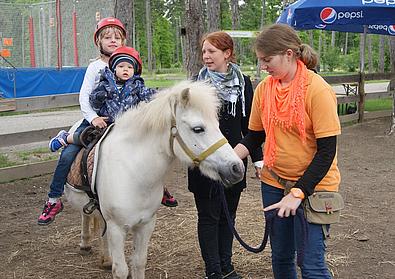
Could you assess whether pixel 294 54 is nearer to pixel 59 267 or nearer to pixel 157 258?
pixel 157 258

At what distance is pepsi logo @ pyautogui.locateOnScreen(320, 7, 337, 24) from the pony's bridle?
262 inches

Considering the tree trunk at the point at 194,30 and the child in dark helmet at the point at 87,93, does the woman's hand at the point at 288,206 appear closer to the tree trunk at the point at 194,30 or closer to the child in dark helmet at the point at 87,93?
the child in dark helmet at the point at 87,93

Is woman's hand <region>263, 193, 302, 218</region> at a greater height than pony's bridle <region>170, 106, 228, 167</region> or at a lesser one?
lesser

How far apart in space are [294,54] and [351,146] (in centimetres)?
735

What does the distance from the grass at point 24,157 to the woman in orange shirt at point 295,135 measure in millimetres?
5552

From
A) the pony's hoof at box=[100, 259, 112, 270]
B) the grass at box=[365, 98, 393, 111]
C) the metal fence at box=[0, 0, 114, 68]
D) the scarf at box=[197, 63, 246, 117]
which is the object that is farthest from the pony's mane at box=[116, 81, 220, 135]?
the grass at box=[365, 98, 393, 111]

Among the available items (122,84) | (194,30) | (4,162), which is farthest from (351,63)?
(122,84)

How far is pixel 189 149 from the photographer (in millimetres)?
2865

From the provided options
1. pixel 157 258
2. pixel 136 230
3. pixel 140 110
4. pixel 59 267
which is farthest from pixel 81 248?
pixel 140 110

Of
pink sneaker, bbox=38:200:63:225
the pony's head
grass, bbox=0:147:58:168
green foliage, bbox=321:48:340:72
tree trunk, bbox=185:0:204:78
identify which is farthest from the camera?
green foliage, bbox=321:48:340:72

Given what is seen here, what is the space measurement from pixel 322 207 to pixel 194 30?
633 cm

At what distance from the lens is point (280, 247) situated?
2766mm

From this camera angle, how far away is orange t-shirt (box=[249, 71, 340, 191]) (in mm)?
2393

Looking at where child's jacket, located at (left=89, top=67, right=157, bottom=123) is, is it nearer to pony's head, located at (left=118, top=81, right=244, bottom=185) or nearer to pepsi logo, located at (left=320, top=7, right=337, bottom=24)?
pony's head, located at (left=118, top=81, right=244, bottom=185)
